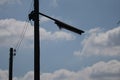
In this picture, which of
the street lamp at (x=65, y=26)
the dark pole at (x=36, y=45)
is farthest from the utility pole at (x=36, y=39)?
the street lamp at (x=65, y=26)

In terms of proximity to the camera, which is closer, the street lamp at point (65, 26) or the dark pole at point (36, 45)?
the dark pole at point (36, 45)

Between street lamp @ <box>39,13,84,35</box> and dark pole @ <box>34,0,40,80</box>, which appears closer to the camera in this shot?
dark pole @ <box>34,0,40,80</box>

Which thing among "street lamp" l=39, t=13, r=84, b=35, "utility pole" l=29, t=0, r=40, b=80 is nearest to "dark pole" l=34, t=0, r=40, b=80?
"utility pole" l=29, t=0, r=40, b=80

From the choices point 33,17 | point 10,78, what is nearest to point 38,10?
point 33,17

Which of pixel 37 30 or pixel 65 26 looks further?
pixel 65 26

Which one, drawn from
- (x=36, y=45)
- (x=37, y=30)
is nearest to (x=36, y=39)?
(x=36, y=45)

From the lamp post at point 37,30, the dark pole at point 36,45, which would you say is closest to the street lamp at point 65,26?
the lamp post at point 37,30

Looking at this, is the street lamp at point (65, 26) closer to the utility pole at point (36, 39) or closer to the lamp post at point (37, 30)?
the lamp post at point (37, 30)

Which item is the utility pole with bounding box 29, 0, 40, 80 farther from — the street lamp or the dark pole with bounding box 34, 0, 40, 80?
the street lamp

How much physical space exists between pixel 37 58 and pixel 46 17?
2.15m

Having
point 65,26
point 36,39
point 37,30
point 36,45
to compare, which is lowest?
point 36,45

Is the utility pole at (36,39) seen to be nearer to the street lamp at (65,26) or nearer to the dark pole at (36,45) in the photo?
the dark pole at (36,45)

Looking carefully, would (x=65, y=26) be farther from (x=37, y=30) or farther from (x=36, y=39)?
(x=36, y=39)

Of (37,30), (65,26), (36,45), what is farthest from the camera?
(65,26)
